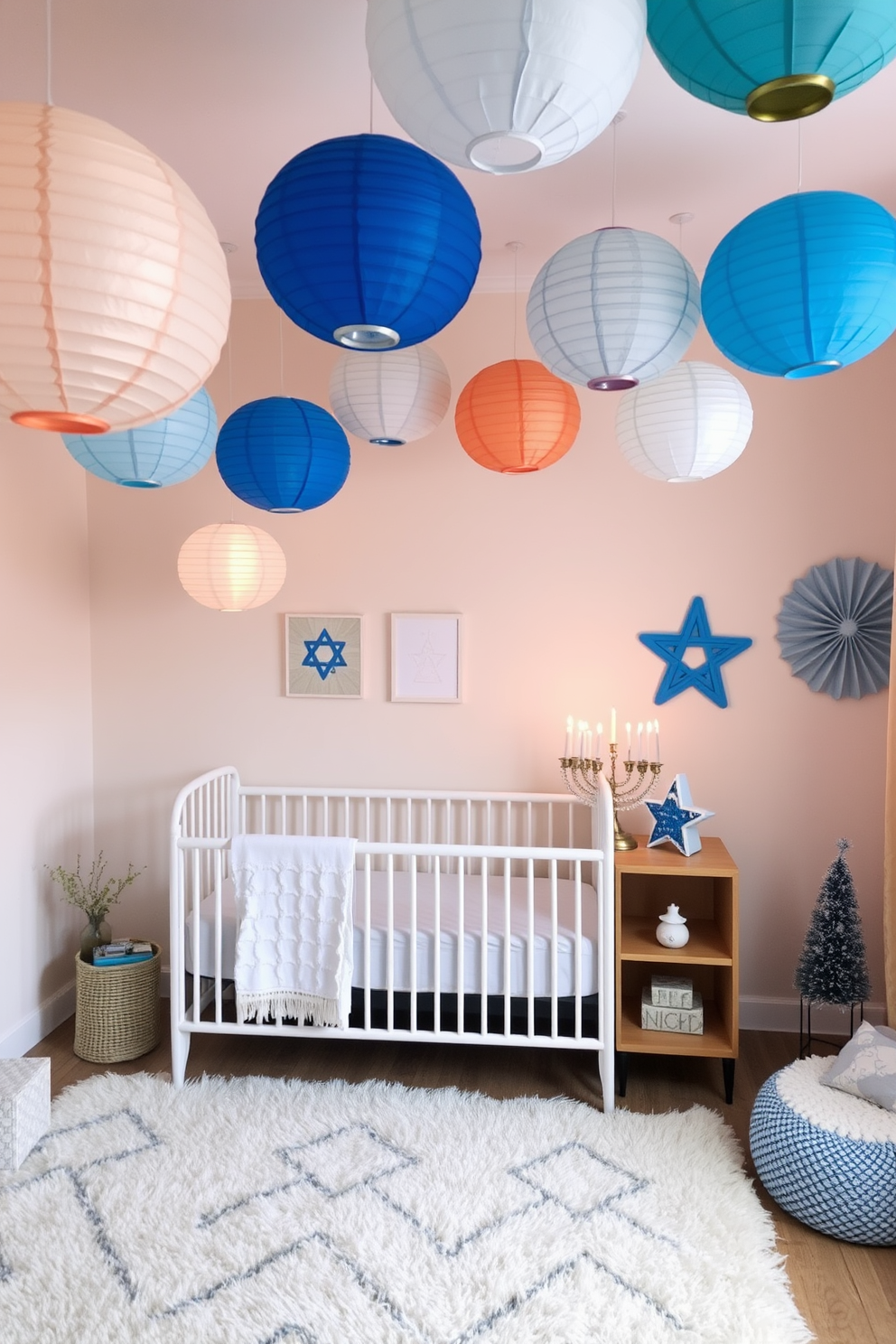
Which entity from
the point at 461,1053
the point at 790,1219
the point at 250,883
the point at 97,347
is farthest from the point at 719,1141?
the point at 97,347

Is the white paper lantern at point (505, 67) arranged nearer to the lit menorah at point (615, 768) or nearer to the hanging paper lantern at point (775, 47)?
the hanging paper lantern at point (775, 47)

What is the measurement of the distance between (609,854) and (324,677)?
4.28 ft

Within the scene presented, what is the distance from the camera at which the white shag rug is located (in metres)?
1.89

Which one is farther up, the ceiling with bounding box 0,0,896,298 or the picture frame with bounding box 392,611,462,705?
the ceiling with bounding box 0,0,896,298

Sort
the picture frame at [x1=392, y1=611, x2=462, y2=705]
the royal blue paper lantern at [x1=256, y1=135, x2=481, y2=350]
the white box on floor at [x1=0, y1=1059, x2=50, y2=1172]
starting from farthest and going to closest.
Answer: the picture frame at [x1=392, y1=611, x2=462, y2=705], the white box on floor at [x1=0, y1=1059, x2=50, y2=1172], the royal blue paper lantern at [x1=256, y1=135, x2=481, y2=350]

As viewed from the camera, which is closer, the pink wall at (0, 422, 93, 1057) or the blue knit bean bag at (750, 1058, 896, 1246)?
the blue knit bean bag at (750, 1058, 896, 1246)

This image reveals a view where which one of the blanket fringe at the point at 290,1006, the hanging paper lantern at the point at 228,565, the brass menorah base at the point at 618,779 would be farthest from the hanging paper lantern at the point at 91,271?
the brass menorah base at the point at 618,779

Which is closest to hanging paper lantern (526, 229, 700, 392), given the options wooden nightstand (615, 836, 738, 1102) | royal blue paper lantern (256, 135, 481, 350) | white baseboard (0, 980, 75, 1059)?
royal blue paper lantern (256, 135, 481, 350)

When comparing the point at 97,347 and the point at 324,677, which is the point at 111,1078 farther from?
the point at 97,347

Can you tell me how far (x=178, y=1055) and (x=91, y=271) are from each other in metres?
2.48

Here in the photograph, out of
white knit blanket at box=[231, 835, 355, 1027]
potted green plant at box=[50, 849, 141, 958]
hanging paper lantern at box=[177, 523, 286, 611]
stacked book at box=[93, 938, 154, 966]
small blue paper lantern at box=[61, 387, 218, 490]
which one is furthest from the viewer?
potted green plant at box=[50, 849, 141, 958]

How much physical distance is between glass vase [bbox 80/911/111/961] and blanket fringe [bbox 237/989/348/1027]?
2.42 ft

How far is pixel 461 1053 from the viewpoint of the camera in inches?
124

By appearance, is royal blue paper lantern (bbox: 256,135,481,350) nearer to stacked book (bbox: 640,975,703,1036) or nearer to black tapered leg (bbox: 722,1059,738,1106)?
stacked book (bbox: 640,975,703,1036)
